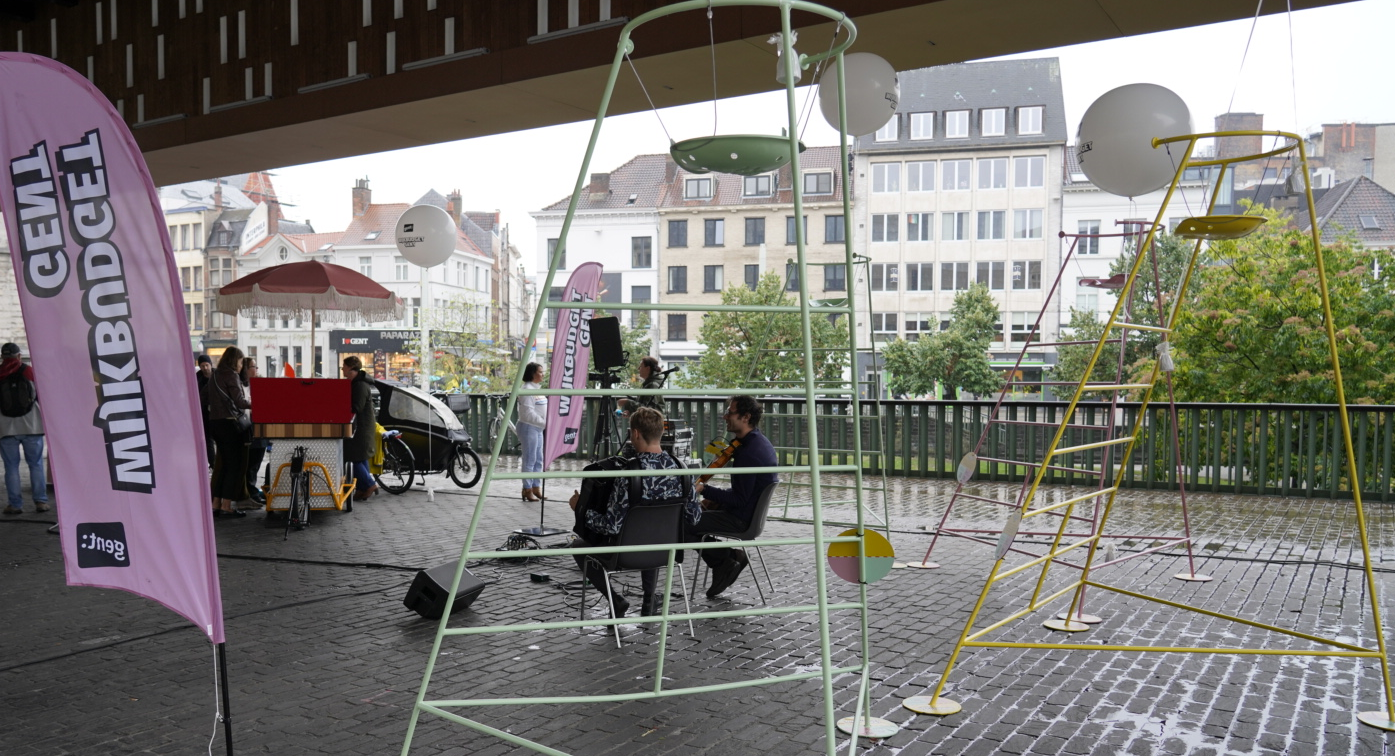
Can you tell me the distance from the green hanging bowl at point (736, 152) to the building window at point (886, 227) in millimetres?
51437

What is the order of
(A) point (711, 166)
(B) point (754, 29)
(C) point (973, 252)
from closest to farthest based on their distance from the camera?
(A) point (711, 166) < (B) point (754, 29) < (C) point (973, 252)

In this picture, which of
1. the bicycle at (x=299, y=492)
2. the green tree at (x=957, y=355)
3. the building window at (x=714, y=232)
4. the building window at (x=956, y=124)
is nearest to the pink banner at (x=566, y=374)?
the bicycle at (x=299, y=492)

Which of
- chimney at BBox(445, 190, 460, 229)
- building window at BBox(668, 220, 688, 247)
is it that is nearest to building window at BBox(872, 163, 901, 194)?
building window at BBox(668, 220, 688, 247)

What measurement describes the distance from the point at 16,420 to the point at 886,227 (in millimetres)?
47136

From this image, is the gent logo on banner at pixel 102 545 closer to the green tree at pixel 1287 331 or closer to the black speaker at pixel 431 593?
the black speaker at pixel 431 593

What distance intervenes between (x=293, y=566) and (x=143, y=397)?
4756 millimetres

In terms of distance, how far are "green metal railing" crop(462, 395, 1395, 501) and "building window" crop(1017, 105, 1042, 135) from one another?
40.9 m

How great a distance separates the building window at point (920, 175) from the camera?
51.9 m

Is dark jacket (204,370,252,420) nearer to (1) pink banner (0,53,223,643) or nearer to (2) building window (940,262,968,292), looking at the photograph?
(1) pink banner (0,53,223,643)

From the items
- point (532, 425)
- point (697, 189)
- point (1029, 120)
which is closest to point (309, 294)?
point (532, 425)

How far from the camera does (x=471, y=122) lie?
9273mm

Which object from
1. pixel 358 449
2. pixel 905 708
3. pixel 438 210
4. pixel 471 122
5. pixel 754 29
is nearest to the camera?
pixel 905 708

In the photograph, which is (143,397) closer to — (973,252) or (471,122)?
(471,122)

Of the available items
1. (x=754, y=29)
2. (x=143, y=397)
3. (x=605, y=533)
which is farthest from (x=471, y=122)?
(x=143, y=397)
